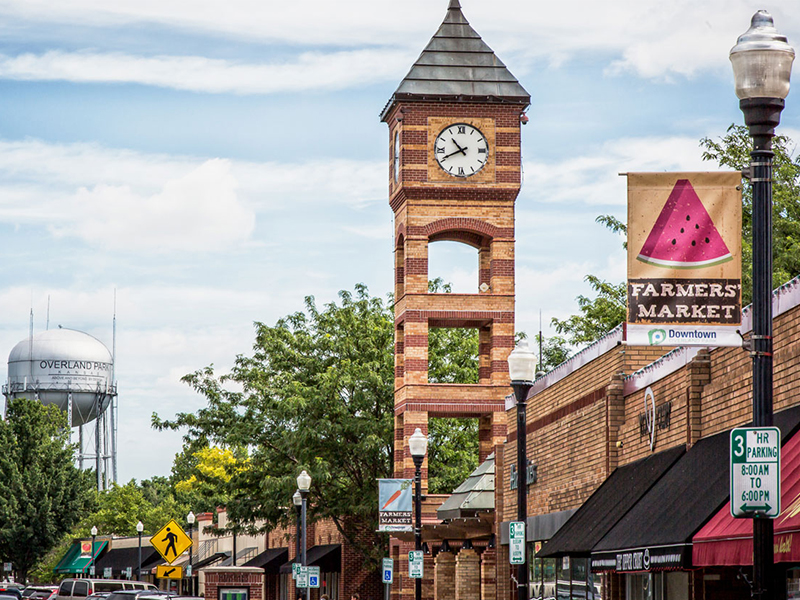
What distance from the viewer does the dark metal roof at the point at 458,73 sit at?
Result: 4300 cm

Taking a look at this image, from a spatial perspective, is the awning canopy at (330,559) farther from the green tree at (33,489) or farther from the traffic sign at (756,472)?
the traffic sign at (756,472)

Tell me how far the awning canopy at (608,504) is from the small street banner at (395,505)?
30.5 ft

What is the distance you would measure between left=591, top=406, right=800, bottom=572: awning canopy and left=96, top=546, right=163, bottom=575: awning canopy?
64022 mm

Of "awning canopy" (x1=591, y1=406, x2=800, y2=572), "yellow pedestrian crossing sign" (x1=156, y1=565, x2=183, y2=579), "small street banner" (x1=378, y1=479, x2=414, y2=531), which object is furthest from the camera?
"small street banner" (x1=378, y1=479, x2=414, y2=531)

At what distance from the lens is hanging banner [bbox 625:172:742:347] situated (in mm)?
10258

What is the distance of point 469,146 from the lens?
43.5 m

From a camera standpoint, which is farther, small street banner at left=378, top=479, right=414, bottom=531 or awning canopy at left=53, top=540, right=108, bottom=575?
awning canopy at left=53, top=540, right=108, bottom=575

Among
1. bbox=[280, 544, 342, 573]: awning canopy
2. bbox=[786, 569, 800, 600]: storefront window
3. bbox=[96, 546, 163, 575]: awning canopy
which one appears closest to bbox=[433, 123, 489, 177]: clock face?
bbox=[280, 544, 342, 573]: awning canopy

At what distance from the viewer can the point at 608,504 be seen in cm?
2023

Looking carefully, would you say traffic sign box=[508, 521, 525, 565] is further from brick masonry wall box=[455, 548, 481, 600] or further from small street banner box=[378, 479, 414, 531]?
brick masonry wall box=[455, 548, 481, 600]

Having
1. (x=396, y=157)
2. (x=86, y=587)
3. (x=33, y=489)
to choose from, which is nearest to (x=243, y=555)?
(x=33, y=489)

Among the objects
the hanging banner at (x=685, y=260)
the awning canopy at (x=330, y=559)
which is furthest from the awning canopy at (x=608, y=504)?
the awning canopy at (x=330, y=559)

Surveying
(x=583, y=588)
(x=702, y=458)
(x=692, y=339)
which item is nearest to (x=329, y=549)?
(x=583, y=588)

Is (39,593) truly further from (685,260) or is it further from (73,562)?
(685,260)
